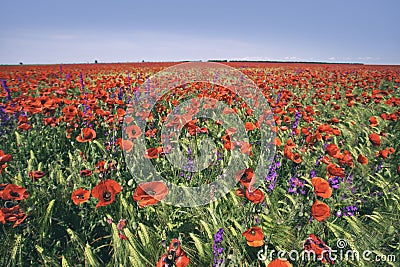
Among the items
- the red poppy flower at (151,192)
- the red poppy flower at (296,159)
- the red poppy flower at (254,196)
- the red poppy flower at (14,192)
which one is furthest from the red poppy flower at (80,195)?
the red poppy flower at (296,159)

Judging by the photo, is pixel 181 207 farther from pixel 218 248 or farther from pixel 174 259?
pixel 174 259

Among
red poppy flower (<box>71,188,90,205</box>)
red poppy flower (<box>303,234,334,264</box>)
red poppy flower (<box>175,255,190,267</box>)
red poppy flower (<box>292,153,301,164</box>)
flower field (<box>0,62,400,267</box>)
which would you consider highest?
red poppy flower (<box>175,255,190,267</box>)

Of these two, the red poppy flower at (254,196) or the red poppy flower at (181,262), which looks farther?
the red poppy flower at (254,196)

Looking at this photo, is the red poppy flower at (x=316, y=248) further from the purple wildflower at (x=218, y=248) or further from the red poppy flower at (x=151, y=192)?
the red poppy flower at (x=151, y=192)

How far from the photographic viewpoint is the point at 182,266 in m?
1.01

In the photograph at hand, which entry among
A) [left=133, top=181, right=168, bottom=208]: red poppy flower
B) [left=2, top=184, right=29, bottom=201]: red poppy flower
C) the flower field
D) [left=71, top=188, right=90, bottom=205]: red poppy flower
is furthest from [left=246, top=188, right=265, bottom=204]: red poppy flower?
[left=2, top=184, right=29, bottom=201]: red poppy flower

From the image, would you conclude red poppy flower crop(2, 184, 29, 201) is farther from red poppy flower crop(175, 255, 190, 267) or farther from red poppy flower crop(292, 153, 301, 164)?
red poppy flower crop(292, 153, 301, 164)

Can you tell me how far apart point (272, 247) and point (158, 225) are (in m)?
0.89

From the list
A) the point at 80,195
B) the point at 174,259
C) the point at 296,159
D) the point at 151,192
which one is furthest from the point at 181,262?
the point at 296,159

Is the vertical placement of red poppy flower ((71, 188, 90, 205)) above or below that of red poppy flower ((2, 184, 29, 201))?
below

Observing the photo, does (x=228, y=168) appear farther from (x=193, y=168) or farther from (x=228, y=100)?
(x=228, y=100)

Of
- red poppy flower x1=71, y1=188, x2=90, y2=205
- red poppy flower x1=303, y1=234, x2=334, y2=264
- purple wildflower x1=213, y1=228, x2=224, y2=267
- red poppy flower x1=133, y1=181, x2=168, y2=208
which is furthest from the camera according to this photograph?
red poppy flower x1=71, y1=188, x2=90, y2=205

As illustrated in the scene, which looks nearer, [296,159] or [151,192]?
[151,192]

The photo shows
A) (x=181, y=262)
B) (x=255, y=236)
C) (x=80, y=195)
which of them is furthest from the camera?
(x=80, y=195)
